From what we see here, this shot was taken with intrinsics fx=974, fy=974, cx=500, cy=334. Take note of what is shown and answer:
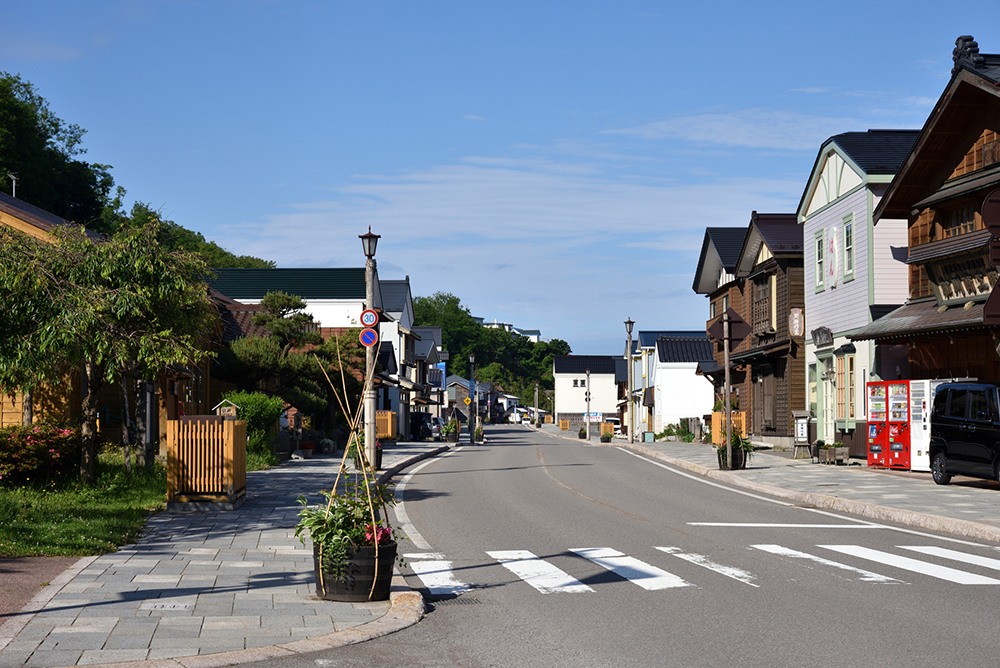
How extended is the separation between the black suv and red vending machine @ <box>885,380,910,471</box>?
118 inches

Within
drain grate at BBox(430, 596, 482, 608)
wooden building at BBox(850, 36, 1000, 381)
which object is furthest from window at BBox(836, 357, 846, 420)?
drain grate at BBox(430, 596, 482, 608)

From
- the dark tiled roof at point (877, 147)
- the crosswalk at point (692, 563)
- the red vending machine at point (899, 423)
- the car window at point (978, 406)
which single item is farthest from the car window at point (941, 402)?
the dark tiled roof at point (877, 147)

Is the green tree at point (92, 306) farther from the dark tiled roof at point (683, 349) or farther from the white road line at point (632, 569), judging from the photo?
the dark tiled roof at point (683, 349)

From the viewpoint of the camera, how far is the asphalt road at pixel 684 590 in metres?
6.41

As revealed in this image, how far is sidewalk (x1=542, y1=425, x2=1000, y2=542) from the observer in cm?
1366

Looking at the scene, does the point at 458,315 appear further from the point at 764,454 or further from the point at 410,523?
the point at 410,523

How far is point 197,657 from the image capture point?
600cm

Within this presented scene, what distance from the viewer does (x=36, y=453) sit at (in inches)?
589

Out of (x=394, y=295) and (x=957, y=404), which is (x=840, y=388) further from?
(x=394, y=295)

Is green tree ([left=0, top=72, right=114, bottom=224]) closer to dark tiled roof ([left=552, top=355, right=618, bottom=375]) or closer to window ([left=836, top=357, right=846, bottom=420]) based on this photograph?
window ([left=836, top=357, right=846, bottom=420])

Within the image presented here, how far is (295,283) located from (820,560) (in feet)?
173

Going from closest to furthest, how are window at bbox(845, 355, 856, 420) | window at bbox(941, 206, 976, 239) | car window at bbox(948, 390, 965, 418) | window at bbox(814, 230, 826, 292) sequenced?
car window at bbox(948, 390, 965, 418), window at bbox(941, 206, 976, 239), window at bbox(845, 355, 856, 420), window at bbox(814, 230, 826, 292)

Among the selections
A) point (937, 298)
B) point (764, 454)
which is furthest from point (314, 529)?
point (764, 454)

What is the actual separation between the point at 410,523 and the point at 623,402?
7531 cm
